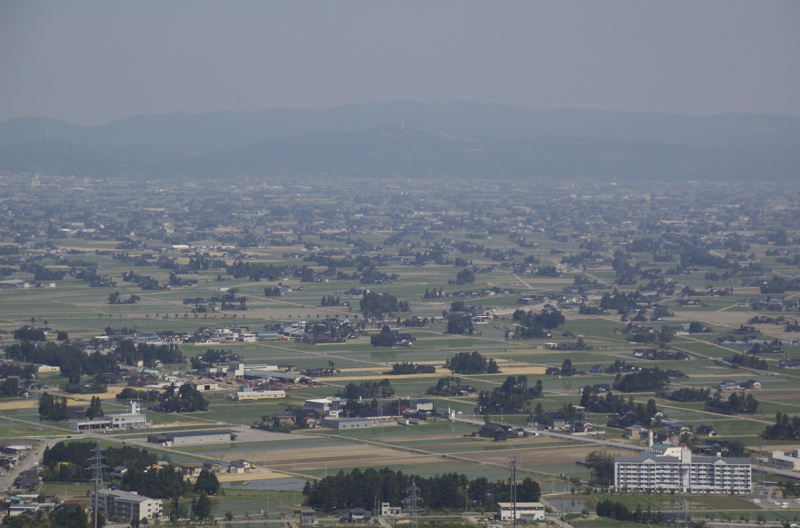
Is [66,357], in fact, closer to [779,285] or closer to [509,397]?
[509,397]

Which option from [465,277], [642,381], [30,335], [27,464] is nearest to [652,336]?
[642,381]

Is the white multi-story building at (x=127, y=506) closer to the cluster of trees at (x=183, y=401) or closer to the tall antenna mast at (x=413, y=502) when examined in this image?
the tall antenna mast at (x=413, y=502)

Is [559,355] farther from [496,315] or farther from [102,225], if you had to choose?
[102,225]

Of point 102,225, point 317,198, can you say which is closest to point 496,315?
point 102,225

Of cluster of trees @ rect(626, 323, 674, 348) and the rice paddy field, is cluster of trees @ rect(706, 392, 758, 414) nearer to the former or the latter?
the rice paddy field

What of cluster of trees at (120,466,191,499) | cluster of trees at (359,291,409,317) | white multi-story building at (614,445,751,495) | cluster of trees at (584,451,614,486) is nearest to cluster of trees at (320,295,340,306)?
cluster of trees at (359,291,409,317)

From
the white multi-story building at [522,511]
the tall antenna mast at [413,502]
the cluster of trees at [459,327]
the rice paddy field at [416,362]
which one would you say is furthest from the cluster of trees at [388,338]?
the white multi-story building at [522,511]
